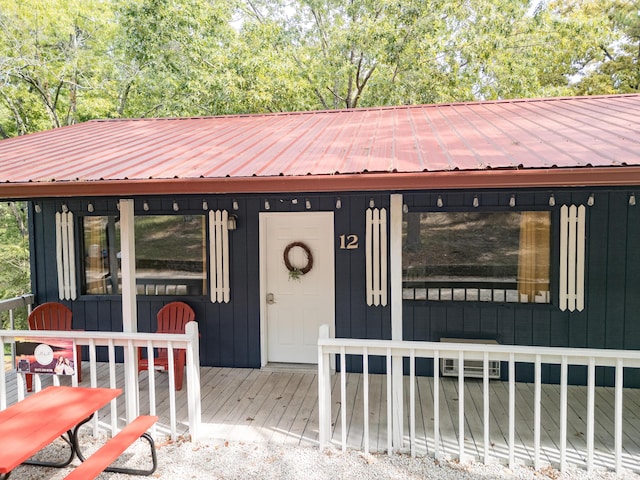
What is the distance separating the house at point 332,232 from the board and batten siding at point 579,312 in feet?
0.05

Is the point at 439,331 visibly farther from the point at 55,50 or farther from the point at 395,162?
the point at 55,50

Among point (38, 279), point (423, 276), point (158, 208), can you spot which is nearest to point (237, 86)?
point (158, 208)

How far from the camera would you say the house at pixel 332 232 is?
3445mm

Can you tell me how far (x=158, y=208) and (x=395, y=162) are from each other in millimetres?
3237

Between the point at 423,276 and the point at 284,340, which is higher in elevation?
the point at 423,276

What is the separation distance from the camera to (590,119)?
4.36m

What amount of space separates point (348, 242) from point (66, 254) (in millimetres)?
3479

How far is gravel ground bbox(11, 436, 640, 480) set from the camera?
2.93 meters

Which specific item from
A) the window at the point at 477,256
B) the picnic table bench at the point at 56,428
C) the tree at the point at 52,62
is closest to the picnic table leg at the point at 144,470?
the picnic table bench at the point at 56,428

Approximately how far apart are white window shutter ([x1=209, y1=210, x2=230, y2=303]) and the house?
0.05 feet

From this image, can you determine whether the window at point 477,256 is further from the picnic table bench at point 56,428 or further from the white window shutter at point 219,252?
the picnic table bench at point 56,428

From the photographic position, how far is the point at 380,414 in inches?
152

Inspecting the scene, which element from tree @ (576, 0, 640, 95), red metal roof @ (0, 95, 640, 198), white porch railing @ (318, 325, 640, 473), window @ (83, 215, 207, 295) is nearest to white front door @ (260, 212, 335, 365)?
window @ (83, 215, 207, 295)

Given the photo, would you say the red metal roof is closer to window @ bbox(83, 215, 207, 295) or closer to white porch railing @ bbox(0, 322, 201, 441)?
window @ bbox(83, 215, 207, 295)
